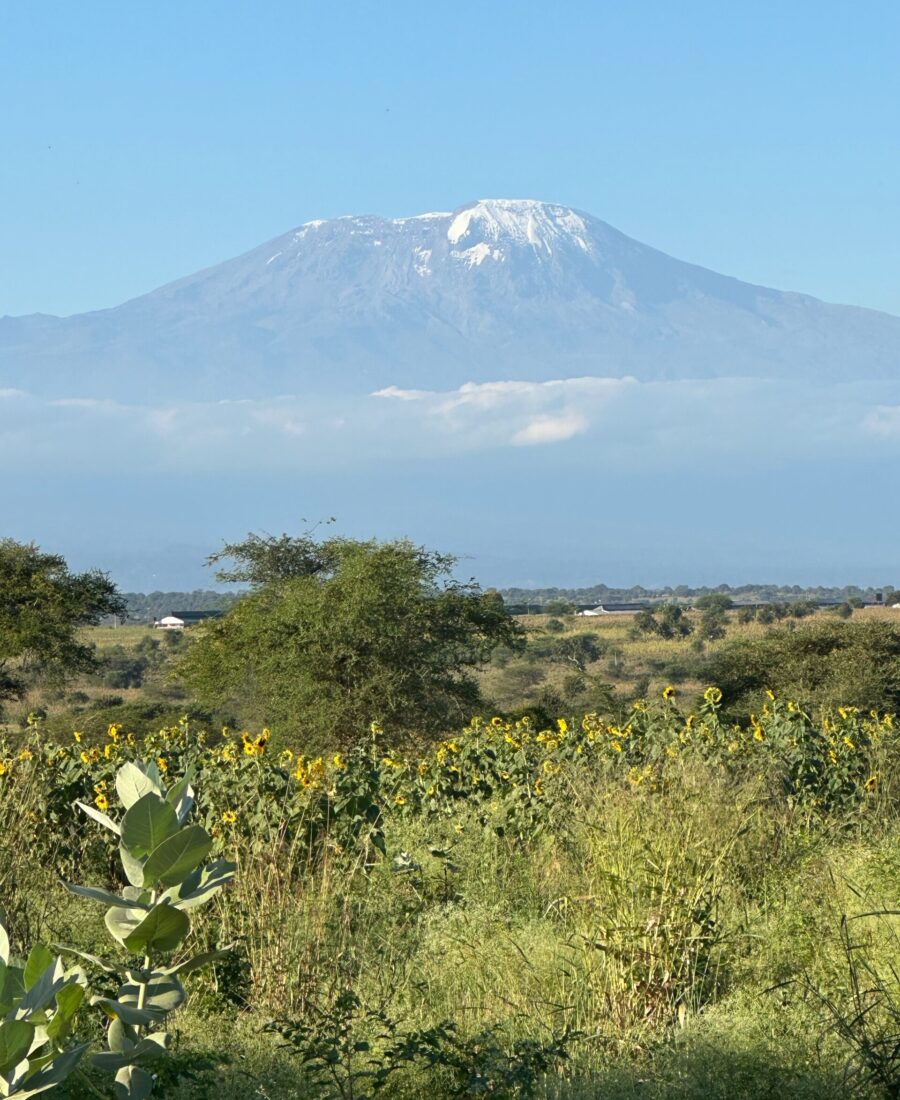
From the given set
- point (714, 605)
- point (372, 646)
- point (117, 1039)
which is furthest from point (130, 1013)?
point (714, 605)

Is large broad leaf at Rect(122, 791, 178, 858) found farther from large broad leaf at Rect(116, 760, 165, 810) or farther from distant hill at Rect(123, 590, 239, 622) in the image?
distant hill at Rect(123, 590, 239, 622)

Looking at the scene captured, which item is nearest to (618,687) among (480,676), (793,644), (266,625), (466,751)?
(480,676)

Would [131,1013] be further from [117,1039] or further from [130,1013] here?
[117,1039]

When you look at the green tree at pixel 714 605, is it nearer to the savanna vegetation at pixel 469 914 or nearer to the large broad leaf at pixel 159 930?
the savanna vegetation at pixel 469 914

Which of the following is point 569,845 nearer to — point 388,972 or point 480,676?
point 388,972


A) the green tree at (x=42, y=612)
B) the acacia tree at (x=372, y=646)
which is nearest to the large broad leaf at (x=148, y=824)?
the acacia tree at (x=372, y=646)

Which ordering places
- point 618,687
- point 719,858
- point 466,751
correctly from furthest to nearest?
point 618,687, point 466,751, point 719,858

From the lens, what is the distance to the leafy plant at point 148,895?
2.94 meters

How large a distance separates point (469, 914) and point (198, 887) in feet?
16.9

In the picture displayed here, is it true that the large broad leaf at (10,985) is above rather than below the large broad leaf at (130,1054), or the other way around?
above

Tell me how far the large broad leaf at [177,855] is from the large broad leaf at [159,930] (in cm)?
6

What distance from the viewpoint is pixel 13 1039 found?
2.73m

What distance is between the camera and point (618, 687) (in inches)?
1914

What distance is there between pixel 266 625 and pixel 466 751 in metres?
18.3
